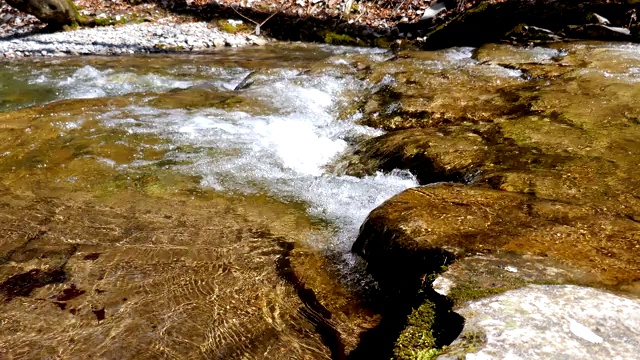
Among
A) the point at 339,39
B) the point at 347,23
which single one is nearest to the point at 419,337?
the point at 339,39

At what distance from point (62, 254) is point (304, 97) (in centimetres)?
444

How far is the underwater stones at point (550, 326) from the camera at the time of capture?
1.75 meters

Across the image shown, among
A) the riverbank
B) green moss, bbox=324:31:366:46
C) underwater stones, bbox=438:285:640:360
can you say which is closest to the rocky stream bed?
underwater stones, bbox=438:285:640:360

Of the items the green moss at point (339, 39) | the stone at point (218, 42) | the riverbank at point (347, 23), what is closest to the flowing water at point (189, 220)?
the riverbank at point (347, 23)

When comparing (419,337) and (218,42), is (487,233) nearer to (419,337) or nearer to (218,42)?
(419,337)

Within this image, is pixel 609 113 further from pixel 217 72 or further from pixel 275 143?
pixel 217 72

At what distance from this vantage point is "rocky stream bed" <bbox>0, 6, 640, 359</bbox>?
7.61 feet

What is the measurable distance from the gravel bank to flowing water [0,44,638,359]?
5.20 metres

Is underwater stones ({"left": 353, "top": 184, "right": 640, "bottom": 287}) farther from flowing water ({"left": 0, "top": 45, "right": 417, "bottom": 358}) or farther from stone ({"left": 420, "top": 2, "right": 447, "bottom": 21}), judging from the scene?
stone ({"left": 420, "top": 2, "right": 447, "bottom": 21})

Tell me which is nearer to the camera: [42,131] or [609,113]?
[609,113]

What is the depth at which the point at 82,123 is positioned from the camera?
20.8ft

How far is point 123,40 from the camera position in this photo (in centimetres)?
1430

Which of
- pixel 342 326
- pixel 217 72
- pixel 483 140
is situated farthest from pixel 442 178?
pixel 217 72

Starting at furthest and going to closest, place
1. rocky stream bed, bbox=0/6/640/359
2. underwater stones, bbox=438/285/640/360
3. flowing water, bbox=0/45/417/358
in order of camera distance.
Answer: flowing water, bbox=0/45/417/358
rocky stream bed, bbox=0/6/640/359
underwater stones, bbox=438/285/640/360
